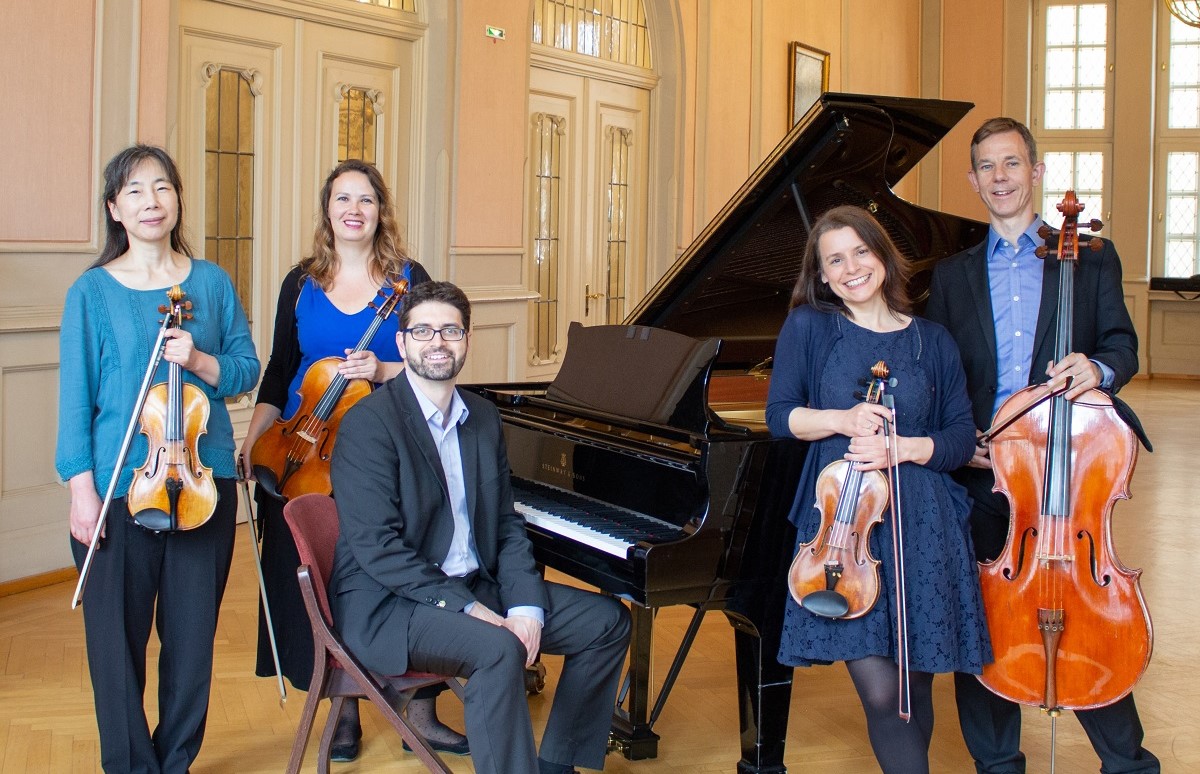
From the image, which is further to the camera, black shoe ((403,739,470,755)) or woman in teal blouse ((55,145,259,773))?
black shoe ((403,739,470,755))

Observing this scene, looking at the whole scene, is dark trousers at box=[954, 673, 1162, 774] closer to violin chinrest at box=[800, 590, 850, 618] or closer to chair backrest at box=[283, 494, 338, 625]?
violin chinrest at box=[800, 590, 850, 618]

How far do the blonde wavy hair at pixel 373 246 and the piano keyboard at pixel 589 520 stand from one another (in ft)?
2.20

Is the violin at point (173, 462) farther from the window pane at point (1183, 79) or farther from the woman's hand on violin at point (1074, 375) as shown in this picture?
the window pane at point (1183, 79)

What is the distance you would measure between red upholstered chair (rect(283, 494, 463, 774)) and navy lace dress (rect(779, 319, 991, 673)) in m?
0.80

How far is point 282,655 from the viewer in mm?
3143

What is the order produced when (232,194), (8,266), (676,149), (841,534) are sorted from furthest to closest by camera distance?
(676,149) < (232,194) < (8,266) < (841,534)

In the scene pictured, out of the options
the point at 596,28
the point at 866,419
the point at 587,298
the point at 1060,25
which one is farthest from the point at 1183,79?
the point at 866,419

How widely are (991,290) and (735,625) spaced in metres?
1.01

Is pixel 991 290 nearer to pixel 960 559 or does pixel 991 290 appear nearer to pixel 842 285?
pixel 842 285

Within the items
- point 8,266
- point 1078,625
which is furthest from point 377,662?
point 8,266

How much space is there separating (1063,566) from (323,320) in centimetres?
180

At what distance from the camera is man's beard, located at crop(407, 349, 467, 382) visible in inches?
105

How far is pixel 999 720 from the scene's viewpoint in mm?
3027

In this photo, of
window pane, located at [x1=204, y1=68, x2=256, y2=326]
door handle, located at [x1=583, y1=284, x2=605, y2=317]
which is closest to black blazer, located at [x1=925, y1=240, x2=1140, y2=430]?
window pane, located at [x1=204, y1=68, x2=256, y2=326]
